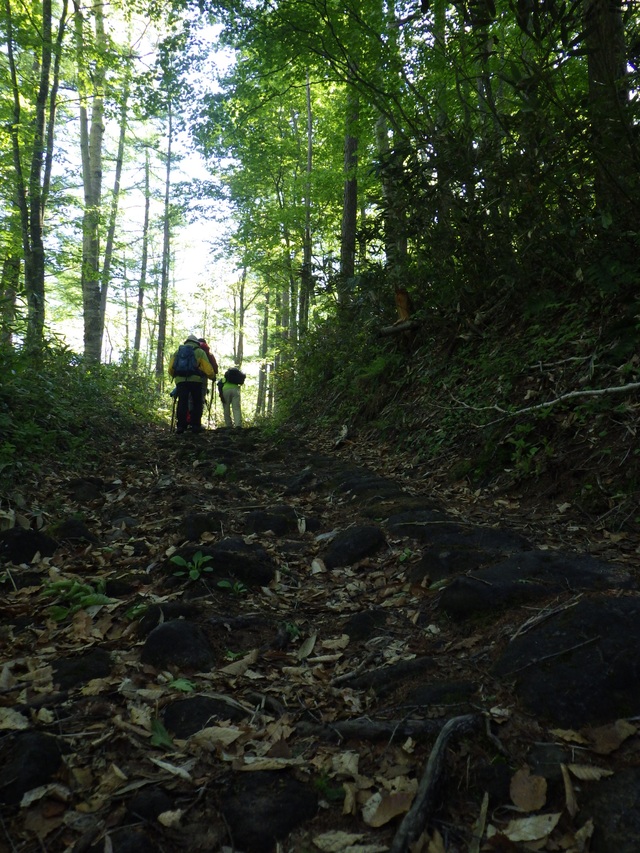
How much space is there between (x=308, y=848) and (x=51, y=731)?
1.02 meters

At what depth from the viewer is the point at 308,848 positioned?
1521 mm

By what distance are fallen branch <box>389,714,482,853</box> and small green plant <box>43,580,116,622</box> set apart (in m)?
2.12

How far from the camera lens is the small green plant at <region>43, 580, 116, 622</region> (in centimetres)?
304

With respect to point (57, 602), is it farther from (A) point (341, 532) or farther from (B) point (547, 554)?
(B) point (547, 554)

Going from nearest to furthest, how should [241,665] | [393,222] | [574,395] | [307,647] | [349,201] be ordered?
1. [241,665]
2. [307,647]
3. [574,395]
4. [393,222]
5. [349,201]

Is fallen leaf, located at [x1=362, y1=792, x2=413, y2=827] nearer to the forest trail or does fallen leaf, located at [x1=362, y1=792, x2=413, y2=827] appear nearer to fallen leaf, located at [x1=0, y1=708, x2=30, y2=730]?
the forest trail

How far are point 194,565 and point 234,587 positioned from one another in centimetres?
29

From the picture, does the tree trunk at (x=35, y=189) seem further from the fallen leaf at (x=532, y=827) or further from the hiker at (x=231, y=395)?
the fallen leaf at (x=532, y=827)

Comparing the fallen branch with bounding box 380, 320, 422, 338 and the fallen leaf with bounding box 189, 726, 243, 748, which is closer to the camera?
the fallen leaf with bounding box 189, 726, 243, 748

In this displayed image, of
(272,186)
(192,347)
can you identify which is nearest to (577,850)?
(192,347)

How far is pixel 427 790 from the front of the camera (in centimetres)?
157

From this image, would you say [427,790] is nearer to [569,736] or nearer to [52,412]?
[569,736]

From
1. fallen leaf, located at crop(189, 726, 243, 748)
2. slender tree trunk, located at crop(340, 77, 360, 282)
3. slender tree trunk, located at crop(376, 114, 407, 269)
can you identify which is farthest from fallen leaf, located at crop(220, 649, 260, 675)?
slender tree trunk, located at crop(340, 77, 360, 282)

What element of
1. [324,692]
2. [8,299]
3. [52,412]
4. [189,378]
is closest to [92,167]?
[189,378]
